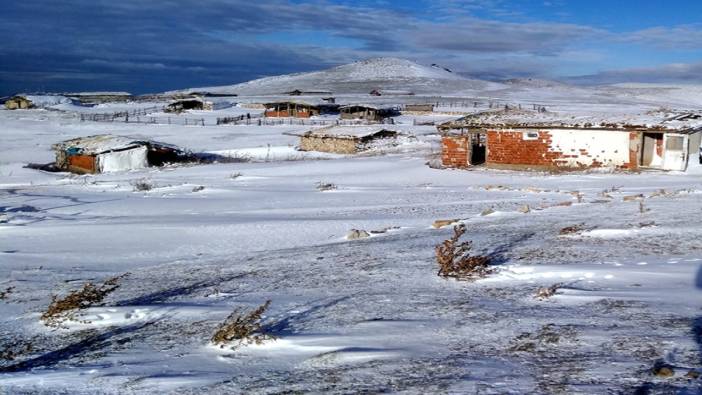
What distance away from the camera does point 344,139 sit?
38.5 metres

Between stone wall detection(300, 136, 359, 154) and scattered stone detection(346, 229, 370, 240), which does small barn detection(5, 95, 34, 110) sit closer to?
stone wall detection(300, 136, 359, 154)

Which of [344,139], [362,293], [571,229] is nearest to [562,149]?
[571,229]

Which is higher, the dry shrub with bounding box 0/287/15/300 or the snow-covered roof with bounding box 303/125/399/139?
the snow-covered roof with bounding box 303/125/399/139

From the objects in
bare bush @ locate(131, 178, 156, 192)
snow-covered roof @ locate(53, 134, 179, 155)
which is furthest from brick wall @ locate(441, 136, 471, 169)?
snow-covered roof @ locate(53, 134, 179, 155)

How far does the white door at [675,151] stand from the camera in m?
24.5

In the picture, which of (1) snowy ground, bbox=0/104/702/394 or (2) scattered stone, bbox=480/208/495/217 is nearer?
(1) snowy ground, bbox=0/104/702/394

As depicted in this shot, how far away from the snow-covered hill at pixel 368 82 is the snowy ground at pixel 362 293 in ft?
417

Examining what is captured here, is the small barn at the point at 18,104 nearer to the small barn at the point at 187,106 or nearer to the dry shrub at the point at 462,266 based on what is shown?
the small barn at the point at 187,106

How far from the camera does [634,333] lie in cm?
639

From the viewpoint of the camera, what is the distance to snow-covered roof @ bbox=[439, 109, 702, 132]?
2473cm

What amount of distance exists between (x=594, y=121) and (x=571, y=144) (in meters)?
1.19

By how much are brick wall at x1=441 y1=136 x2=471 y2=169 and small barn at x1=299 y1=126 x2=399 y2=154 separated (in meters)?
9.98

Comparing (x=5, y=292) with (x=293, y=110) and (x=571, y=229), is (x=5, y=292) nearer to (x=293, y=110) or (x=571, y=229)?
(x=571, y=229)

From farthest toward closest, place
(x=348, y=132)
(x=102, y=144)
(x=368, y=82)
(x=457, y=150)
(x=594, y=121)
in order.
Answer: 1. (x=368, y=82)
2. (x=348, y=132)
3. (x=102, y=144)
4. (x=457, y=150)
5. (x=594, y=121)
